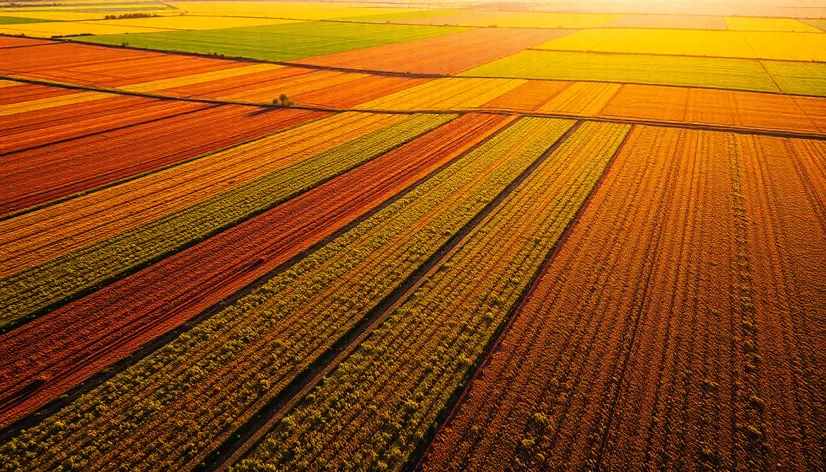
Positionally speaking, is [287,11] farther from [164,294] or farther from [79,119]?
[164,294]

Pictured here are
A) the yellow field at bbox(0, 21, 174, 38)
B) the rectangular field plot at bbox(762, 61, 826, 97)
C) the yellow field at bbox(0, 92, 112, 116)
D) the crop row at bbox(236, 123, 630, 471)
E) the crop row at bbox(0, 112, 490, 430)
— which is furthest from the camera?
the yellow field at bbox(0, 21, 174, 38)

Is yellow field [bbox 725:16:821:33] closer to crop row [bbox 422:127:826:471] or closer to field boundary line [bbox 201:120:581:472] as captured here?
crop row [bbox 422:127:826:471]

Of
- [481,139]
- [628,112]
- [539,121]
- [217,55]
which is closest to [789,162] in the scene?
[628,112]

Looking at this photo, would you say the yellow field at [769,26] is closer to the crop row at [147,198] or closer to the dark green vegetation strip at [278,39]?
the dark green vegetation strip at [278,39]

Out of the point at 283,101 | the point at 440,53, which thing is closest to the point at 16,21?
the point at 440,53

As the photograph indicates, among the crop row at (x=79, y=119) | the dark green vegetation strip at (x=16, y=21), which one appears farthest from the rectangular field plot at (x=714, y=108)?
the dark green vegetation strip at (x=16, y=21)

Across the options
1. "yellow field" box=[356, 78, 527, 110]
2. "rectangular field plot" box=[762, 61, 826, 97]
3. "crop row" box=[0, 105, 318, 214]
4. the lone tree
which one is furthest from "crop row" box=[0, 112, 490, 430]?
"rectangular field plot" box=[762, 61, 826, 97]
